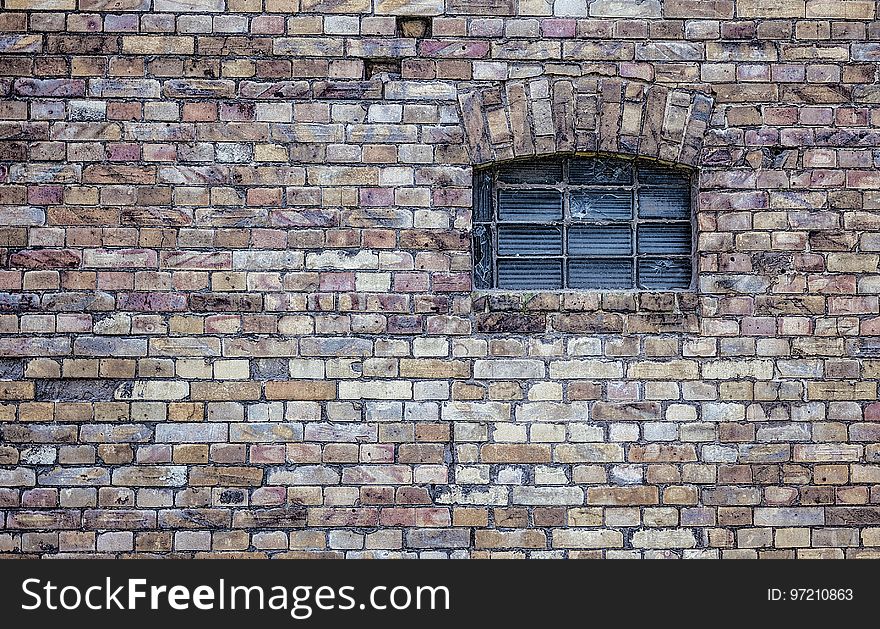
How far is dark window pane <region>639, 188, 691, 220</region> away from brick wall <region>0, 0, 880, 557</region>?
0.10 meters

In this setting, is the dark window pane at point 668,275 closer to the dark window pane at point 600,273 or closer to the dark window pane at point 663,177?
the dark window pane at point 600,273

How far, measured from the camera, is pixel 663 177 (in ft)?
12.4

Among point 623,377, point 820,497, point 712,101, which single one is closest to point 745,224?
point 712,101

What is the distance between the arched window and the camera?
3758 millimetres

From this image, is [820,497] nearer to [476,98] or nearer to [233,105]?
[476,98]

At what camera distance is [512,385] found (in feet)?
11.8

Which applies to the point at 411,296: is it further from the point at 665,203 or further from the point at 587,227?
the point at 665,203

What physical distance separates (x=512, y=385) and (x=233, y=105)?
1838mm

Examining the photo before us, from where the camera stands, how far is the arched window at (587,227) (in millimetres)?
3758

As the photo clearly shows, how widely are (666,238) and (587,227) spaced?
39 centimetres

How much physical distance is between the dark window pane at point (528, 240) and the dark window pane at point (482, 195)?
11 centimetres

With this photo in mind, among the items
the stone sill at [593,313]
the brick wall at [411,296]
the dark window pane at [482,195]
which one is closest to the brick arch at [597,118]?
the brick wall at [411,296]

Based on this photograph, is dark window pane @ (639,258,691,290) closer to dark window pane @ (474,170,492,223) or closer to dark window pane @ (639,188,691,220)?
dark window pane @ (639,188,691,220)

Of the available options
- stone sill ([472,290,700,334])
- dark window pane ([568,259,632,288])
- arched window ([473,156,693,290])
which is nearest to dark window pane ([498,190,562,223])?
arched window ([473,156,693,290])
